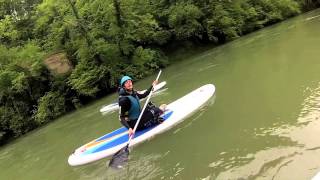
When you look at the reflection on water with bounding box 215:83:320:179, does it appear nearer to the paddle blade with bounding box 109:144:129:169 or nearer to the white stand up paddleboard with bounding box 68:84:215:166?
the paddle blade with bounding box 109:144:129:169

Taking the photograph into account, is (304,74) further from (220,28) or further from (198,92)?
(220,28)

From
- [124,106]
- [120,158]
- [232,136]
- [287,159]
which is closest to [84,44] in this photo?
[124,106]

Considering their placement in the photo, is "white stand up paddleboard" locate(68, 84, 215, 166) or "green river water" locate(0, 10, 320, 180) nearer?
"green river water" locate(0, 10, 320, 180)

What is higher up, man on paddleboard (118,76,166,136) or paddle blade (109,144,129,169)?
man on paddleboard (118,76,166,136)

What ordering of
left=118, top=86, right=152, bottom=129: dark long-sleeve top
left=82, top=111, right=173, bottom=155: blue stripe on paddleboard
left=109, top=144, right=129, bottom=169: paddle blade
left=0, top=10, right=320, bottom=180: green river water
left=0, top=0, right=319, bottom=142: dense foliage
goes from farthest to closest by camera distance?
left=0, top=0, right=319, bottom=142: dense foliage → left=82, top=111, right=173, bottom=155: blue stripe on paddleboard → left=118, top=86, right=152, bottom=129: dark long-sleeve top → left=109, top=144, right=129, bottom=169: paddle blade → left=0, top=10, right=320, bottom=180: green river water

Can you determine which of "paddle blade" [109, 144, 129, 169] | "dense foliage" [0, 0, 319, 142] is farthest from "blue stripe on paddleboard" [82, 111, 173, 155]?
"dense foliage" [0, 0, 319, 142]

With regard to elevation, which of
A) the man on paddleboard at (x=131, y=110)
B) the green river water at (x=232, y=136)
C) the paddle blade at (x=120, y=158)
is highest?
the man on paddleboard at (x=131, y=110)

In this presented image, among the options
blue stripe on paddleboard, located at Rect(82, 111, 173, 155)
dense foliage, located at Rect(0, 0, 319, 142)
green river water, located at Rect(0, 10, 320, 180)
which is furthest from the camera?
dense foliage, located at Rect(0, 0, 319, 142)

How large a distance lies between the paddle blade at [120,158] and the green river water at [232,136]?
216 mm

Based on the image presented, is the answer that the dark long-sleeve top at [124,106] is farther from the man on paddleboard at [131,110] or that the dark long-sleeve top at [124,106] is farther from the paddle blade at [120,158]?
the paddle blade at [120,158]

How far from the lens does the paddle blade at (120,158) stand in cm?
862

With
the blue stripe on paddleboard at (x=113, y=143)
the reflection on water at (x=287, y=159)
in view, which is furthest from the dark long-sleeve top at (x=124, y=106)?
the reflection on water at (x=287, y=159)

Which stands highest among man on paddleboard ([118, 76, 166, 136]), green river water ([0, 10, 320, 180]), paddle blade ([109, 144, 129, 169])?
man on paddleboard ([118, 76, 166, 136])

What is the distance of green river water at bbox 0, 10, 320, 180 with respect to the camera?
725cm
